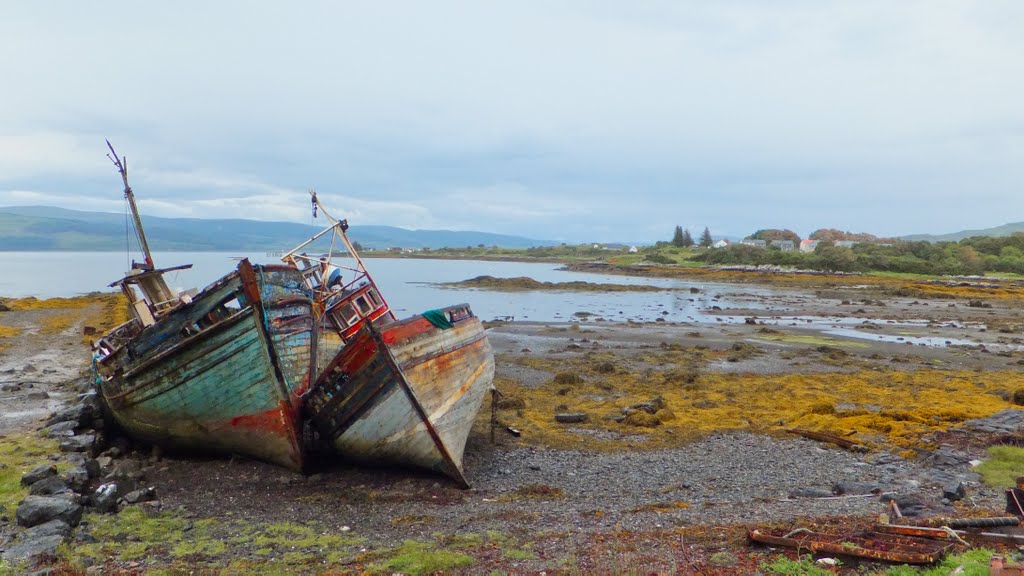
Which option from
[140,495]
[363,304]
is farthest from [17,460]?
[363,304]

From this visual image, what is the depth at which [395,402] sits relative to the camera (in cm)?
1283

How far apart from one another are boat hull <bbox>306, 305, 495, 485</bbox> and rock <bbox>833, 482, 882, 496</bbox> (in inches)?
279

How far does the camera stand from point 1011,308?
52.1 metres

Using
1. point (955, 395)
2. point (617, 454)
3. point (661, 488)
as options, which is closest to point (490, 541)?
point (661, 488)

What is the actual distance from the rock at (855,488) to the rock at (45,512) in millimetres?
13003

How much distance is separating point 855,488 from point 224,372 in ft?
41.2

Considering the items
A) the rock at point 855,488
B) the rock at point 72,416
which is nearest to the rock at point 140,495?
the rock at point 72,416

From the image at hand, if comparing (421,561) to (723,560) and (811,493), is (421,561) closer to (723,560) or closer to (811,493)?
(723,560)

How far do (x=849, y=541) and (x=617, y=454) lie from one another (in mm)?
7401

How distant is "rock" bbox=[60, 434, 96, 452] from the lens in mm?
14227

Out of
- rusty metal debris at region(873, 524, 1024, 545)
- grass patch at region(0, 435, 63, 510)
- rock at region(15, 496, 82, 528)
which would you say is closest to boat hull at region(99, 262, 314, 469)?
grass patch at region(0, 435, 63, 510)

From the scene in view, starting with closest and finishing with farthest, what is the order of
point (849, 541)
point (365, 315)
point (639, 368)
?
point (849, 541) < point (365, 315) < point (639, 368)

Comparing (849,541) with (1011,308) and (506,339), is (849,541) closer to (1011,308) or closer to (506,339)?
(506,339)

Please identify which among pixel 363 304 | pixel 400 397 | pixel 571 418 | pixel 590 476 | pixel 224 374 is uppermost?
pixel 363 304
